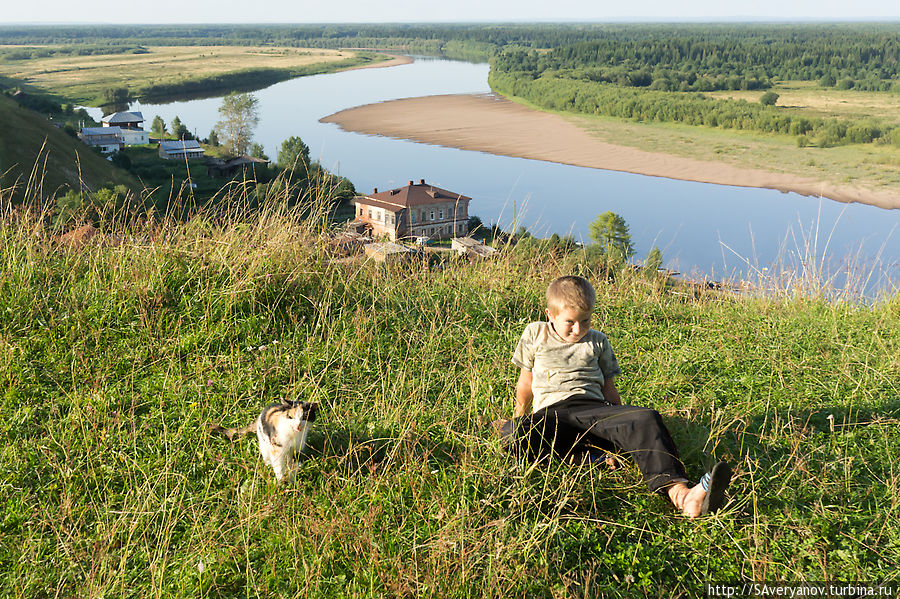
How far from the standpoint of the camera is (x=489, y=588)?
181cm

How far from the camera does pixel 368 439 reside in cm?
252

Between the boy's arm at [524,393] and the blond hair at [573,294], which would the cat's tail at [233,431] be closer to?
the boy's arm at [524,393]

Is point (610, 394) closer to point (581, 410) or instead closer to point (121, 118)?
point (581, 410)

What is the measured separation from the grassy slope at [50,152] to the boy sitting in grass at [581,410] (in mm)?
29821

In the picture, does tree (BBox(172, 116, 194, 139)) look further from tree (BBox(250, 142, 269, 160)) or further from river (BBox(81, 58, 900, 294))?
tree (BBox(250, 142, 269, 160))

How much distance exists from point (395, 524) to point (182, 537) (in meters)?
0.69

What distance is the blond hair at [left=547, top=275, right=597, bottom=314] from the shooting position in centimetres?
254

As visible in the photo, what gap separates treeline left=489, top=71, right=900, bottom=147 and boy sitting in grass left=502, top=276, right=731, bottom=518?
146 feet

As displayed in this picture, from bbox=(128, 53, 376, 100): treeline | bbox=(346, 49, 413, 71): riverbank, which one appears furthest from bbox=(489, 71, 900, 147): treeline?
bbox=(346, 49, 413, 71): riverbank

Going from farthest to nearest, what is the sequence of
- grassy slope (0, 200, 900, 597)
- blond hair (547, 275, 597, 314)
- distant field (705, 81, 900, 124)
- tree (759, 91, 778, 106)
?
tree (759, 91, 778, 106)
distant field (705, 81, 900, 124)
blond hair (547, 275, 597, 314)
grassy slope (0, 200, 900, 597)

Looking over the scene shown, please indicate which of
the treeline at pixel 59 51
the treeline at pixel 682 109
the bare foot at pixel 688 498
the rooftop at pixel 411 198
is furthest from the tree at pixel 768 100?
the treeline at pixel 59 51

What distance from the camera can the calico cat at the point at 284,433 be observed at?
2.28 m

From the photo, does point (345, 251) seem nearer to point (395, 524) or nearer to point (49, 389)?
point (49, 389)

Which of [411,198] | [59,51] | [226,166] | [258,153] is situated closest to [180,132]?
[258,153]
